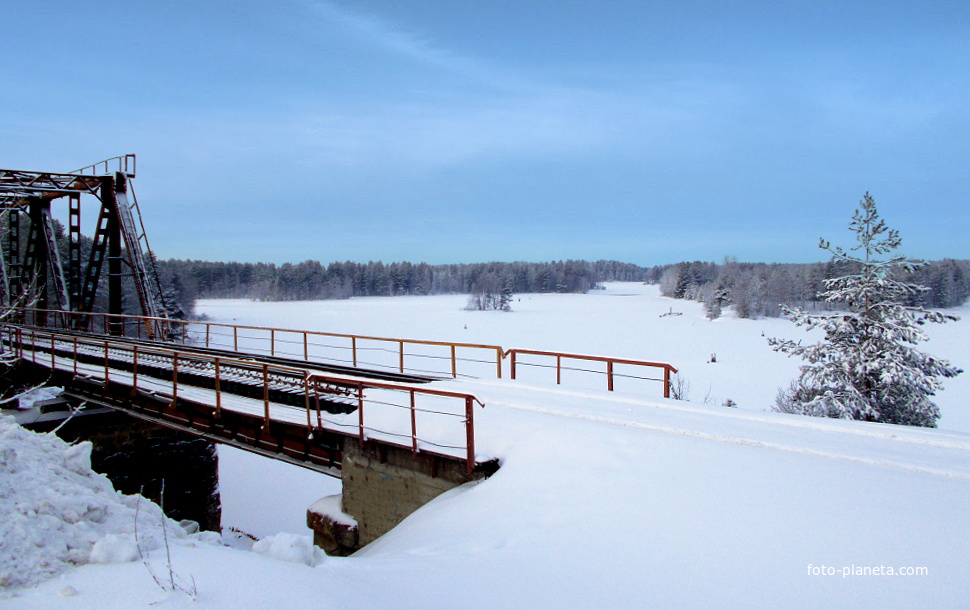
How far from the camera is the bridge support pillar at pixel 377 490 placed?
305 inches

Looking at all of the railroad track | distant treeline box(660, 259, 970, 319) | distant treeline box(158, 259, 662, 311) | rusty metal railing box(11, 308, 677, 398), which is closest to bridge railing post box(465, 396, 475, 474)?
the railroad track

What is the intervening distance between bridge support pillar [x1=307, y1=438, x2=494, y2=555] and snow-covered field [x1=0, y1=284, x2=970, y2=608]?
18.2 inches

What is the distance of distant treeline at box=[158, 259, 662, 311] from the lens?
5064 inches

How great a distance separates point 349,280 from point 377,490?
135m

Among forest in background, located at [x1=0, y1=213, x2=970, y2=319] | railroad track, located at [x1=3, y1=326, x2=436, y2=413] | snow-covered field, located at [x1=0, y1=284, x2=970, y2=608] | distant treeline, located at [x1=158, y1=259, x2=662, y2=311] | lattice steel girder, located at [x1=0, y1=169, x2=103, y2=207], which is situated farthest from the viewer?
distant treeline, located at [x1=158, y1=259, x2=662, y2=311]

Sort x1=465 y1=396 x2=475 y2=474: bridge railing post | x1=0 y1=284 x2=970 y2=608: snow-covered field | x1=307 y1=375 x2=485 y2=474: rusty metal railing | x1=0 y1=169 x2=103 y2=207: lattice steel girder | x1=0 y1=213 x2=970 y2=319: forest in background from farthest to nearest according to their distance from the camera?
x1=0 y1=213 x2=970 y2=319: forest in background
x1=0 y1=169 x2=103 y2=207: lattice steel girder
x1=307 y1=375 x2=485 y2=474: rusty metal railing
x1=465 y1=396 x2=475 y2=474: bridge railing post
x1=0 y1=284 x2=970 y2=608: snow-covered field

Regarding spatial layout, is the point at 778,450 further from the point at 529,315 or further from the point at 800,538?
the point at 529,315

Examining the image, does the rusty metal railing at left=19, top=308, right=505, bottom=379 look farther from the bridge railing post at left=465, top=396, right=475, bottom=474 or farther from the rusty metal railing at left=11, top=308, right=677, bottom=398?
the bridge railing post at left=465, top=396, right=475, bottom=474

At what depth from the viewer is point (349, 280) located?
139m

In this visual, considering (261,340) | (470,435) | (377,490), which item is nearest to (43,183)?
(377,490)

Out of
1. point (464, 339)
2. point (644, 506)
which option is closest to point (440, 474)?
point (644, 506)

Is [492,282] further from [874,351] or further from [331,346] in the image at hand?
[874,351]

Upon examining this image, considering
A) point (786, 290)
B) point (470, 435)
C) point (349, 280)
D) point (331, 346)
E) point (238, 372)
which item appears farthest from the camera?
point (349, 280)

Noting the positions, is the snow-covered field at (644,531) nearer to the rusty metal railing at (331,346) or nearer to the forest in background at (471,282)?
the rusty metal railing at (331,346)
